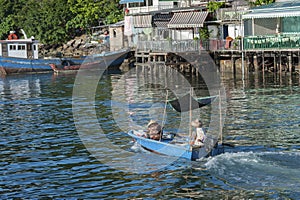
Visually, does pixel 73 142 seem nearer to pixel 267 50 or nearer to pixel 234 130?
pixel 234 130

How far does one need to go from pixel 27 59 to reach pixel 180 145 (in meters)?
44.5

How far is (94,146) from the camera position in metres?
25.0

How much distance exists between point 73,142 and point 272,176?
10.0 metres

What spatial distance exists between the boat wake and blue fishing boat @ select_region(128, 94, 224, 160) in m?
0.39

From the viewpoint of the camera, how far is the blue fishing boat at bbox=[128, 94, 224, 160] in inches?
832

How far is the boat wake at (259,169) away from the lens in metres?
18.3

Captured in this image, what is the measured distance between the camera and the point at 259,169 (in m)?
19.7

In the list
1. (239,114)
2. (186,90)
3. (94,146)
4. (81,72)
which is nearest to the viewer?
Answer: (94,146)

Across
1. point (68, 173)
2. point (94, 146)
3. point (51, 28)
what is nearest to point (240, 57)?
point (94, 146)

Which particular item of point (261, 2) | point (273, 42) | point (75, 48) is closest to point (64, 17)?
point (75, 48)

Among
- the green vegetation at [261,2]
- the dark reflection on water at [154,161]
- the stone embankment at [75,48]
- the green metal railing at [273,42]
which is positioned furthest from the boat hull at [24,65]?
Answer: the dark reflection on water at [154,161]

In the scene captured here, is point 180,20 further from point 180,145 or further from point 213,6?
point 180,145

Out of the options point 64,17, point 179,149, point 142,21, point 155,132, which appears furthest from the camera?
point 64,17

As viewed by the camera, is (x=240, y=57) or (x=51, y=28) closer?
(x=240, y=57)
